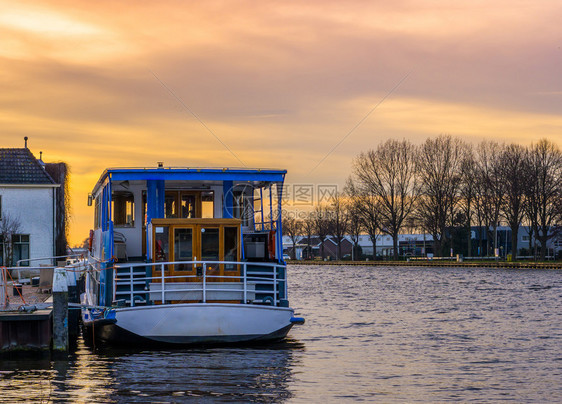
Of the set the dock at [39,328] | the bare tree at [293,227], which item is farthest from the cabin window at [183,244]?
the bare tree at [293,227]

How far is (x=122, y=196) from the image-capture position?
27.4 m

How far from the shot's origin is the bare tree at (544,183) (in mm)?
95875

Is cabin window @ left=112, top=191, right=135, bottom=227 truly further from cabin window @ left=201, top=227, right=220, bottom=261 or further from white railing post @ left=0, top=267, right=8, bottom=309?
white railing post @ left=0, top=267, right=8, bottom=309

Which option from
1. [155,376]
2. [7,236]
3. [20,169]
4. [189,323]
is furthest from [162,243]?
[20,169]

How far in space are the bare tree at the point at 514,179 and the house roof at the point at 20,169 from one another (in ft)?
188

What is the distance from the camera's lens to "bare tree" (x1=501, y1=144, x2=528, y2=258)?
9644 cm

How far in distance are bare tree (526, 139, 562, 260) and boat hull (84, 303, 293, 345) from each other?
78449 mm

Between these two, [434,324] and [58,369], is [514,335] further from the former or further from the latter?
[58,369]

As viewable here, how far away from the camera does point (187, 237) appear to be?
80.0ft

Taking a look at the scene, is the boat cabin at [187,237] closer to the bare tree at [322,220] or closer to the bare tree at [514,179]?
the bare tree at [514,179]

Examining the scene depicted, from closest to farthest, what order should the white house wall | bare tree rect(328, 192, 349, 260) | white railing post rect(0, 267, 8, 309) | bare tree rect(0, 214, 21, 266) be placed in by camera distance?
white railing post rect(0, 267, 8, 309) < bare tree rect(0, 214, 21, 266) < the white house wall < bare tree rect(328, 192, 349, 260)

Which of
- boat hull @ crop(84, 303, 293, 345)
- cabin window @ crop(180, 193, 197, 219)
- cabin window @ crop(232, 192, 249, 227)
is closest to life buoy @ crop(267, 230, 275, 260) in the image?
cabin window @ crop(232, 192, 249, 227)

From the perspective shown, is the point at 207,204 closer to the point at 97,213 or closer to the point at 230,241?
the point at 230,241

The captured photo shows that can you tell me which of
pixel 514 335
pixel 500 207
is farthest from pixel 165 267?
pixel 500 207
